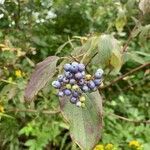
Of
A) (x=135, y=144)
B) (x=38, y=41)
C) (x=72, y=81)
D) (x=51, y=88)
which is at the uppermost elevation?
(x=72, y=81)

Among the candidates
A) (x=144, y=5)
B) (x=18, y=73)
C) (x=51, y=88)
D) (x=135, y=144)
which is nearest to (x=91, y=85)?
(x=144, y=5)

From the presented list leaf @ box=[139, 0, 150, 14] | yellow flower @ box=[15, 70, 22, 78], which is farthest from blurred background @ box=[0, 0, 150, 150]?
leaf @ box=[139, 0, 150, 14]

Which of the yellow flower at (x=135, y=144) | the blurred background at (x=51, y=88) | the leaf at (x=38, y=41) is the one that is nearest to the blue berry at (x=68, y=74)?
the blurred background at (x=51, y=88)

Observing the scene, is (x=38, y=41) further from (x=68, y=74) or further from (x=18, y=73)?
(x=68, y=74)

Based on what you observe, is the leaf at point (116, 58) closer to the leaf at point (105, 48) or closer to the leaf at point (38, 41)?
the leaf at point (105, 48)

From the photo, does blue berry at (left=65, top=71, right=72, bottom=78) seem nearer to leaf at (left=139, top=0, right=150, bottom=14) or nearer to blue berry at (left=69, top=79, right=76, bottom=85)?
blue berry at (left=69, top=79, right=76, bottom=85)

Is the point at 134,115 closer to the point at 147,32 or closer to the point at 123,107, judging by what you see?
the point at 123,107

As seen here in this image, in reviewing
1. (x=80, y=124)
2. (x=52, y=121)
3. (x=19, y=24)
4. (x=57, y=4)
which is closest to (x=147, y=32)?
(x=80, y=124)

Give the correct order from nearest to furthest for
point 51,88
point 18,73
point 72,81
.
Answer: point 72,81, point 51,88, point 18,73
